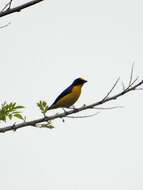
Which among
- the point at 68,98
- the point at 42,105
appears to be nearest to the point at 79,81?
the point at 68,98

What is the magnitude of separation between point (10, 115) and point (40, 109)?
616 mm

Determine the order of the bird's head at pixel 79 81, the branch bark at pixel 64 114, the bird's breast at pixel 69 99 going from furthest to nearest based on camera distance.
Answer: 1. the bird's head at pixel 79 81
2. the bird's breast at pixel 69 99
3. the branch bark at pixel 64 114

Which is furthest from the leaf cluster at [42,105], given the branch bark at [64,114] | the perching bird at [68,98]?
the perching bird at [68,98]

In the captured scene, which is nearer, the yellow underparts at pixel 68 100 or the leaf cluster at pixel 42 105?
the leaf cluster at pixel 42 105

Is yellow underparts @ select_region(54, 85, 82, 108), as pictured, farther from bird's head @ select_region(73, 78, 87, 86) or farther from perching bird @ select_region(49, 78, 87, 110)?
bird's head @ select_region(73, 78, 87, 86)

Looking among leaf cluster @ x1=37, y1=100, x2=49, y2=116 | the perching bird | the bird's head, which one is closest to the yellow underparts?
the perching bird

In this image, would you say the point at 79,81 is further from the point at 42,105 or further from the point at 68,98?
the point at 42,105

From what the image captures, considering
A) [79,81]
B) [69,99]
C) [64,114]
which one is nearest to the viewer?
[64,114]

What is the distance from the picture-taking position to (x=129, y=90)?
4734 millimetres

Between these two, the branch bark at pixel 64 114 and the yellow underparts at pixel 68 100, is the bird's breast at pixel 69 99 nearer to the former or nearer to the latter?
the yellow underparts at pixel 68 100

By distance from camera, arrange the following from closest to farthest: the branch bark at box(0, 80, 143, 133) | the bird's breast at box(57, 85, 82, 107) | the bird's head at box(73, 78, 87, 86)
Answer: the branch bark at box(0, 80, 143, 133), the bird's breast at box(57, 85, 82, 107), the bird's head at box(73, 78, 87, 86)

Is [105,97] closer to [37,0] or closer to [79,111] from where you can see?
[79,111]

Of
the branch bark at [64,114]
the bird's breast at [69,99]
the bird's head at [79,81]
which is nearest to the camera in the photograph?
the branch bark at [64,114]

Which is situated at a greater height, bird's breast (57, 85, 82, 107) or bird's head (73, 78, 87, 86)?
bird's head (73, 78, 87, 86)
